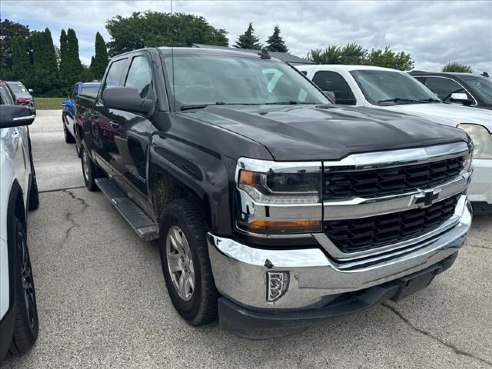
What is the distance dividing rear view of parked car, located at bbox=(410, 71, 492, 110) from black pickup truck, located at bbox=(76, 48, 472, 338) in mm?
5205

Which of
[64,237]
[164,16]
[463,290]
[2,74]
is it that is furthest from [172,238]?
[164,16]

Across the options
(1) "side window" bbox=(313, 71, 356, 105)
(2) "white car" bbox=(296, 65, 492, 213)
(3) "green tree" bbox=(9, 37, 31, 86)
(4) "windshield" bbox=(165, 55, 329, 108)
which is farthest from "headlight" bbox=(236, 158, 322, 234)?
(3) "green tree" bbox=(9, 37, 31, 86)

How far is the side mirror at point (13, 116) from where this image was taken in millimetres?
2387

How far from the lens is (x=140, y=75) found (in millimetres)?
3689

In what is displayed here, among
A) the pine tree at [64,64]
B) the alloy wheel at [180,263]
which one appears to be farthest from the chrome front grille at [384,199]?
the pine tree at [64,64]

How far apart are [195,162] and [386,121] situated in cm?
124

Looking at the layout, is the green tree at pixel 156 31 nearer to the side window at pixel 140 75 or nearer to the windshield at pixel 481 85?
the windshield at pixel 481 85

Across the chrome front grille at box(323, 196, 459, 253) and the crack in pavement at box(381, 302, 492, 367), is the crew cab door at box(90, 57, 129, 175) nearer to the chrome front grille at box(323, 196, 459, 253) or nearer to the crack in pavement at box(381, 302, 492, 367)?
the chrome front grille at box(323, 196, 459, 253)

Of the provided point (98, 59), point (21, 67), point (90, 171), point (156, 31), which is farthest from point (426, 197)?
point (156, 31)

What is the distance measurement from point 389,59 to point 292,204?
50.5 metres

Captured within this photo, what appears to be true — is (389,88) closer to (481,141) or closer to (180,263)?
(481,141)

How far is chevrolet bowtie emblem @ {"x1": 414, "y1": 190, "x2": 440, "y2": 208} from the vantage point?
2.27 metres

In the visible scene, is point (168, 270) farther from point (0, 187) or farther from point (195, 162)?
point (0, 187)

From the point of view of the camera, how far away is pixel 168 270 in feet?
9.38
